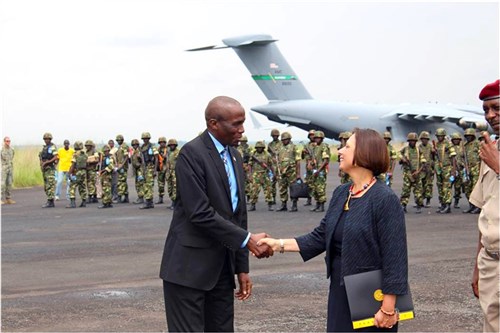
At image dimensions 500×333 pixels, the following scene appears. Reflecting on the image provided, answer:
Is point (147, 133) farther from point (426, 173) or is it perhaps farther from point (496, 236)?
point (496, 236)

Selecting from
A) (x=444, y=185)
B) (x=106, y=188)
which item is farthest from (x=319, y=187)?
(x=106, y=188)

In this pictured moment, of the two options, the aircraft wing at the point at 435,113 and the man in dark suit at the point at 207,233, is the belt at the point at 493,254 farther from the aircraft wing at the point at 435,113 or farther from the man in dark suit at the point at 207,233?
the aircraft wing at the point at 435,113

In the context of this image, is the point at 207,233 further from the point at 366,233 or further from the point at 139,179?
the point at 139,179

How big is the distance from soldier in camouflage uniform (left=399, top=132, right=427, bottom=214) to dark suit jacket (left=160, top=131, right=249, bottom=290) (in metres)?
13.3

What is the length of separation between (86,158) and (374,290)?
670 inches

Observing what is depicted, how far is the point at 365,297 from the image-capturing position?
393cm

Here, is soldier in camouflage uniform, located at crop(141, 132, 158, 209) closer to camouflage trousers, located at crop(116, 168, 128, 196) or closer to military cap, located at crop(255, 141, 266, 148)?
camouflage trousers, located at crop(116, 168, 128, 196)

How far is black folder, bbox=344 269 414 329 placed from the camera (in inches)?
155

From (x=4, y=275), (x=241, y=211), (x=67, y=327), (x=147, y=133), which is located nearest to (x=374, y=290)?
(x=241, y=211)

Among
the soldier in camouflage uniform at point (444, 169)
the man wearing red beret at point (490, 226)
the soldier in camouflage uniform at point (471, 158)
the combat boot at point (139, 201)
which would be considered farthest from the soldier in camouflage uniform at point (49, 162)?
the man wearing red beret at point (490, 226)

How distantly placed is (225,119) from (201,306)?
3.40 feet

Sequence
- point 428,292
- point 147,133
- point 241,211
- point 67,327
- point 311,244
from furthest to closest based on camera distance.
Answer: point 147,133
point 428,292
point 67,327
point 241,211
point 311,244

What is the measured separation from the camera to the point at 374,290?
3.94 meters

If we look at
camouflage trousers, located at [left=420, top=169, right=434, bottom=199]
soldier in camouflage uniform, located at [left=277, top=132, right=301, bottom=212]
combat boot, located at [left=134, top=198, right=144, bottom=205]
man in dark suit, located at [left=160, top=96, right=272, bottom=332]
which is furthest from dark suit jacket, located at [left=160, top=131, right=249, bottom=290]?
combat boot, located at [left=134, top=198, right=144, bottom=205]
